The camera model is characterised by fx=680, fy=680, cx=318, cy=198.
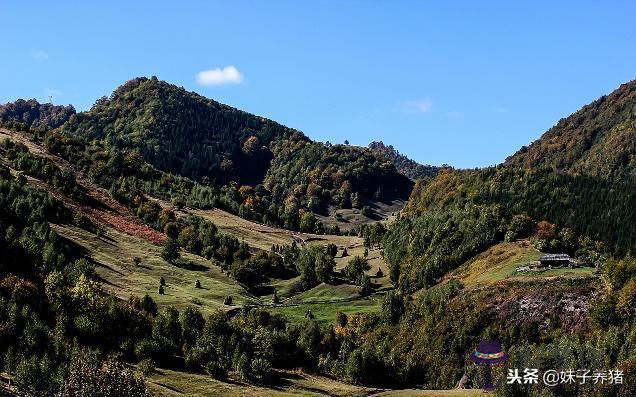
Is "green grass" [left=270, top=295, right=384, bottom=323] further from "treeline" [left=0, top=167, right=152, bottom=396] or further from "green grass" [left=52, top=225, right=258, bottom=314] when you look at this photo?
"treeline" [left=0, top=167, right=152, bottom=396]

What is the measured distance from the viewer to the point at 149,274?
17075 centimetres

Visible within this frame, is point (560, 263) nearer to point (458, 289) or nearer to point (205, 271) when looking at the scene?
point (458, 289)

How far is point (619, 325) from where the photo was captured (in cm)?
11794

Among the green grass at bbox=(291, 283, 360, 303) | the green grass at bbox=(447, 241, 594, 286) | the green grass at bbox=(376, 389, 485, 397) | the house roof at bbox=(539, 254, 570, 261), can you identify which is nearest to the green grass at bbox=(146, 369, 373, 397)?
the green grass at bbox=(376, 389, 485, 397)

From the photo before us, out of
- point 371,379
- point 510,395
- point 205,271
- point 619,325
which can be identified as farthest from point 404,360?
point 205,271

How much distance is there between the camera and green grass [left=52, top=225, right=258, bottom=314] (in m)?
153

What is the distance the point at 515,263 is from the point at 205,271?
8389 cm

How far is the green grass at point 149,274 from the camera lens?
501 feet

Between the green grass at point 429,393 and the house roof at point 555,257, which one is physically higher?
the house roof at point 555,257

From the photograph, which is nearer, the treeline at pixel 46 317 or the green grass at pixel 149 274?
the treeline at pixel 46 317

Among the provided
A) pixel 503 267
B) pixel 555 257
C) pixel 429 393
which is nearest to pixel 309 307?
pixel 503 267

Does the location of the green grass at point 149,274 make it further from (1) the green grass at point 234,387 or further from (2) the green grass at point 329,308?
(1) the green grass at point 234,387

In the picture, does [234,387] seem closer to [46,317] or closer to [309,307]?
[46,317]

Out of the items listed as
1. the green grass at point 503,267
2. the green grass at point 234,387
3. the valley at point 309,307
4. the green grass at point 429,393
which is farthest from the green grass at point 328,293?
the green grass at point 429,393
